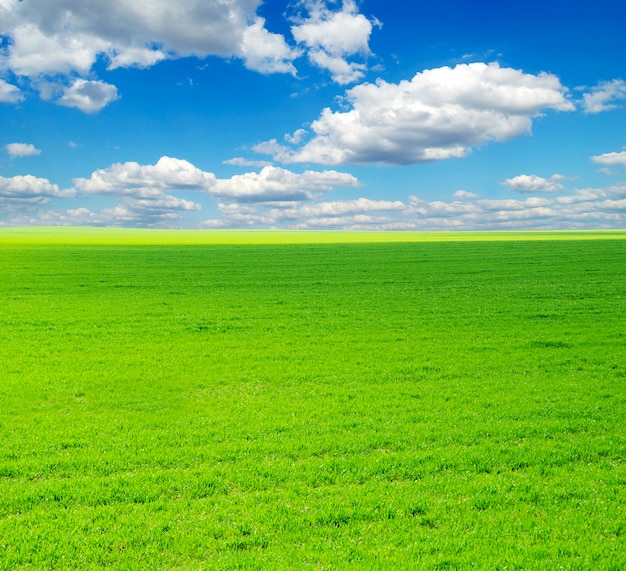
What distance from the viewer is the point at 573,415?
11.8 m

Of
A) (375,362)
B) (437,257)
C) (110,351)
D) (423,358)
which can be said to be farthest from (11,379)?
(437,257)

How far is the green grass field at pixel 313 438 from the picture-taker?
7184mm

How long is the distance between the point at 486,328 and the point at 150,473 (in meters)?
15.4

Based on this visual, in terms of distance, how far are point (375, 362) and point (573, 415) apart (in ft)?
19.3

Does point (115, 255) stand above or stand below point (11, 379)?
above

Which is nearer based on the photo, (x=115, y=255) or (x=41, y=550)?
(x=41, y=550)

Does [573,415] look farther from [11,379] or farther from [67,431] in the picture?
[11,379]

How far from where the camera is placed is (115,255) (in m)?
57.1

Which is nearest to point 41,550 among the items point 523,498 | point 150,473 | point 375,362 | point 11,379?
point 150,473

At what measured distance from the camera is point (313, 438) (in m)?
10.5

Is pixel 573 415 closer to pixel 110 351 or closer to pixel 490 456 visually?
pixel 490 456

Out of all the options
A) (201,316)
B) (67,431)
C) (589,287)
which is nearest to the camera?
(67,431)

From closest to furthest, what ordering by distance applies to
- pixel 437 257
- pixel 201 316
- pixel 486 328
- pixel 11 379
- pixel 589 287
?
pixel 11 379, pixel 486 328, pixel 201 316, pixel 589 287, pixel 437 257

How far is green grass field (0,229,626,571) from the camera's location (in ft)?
23.6
